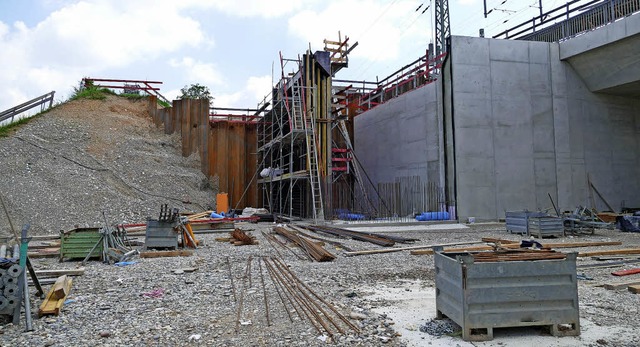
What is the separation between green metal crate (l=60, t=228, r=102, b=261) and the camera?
31.1ft

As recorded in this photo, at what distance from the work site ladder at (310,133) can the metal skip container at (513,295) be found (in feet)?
46.6

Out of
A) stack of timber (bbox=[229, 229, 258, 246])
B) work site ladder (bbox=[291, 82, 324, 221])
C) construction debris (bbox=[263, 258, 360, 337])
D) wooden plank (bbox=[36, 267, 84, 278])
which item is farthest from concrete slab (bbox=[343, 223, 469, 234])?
wooden plank (bbox=[36, 267, 84, 278])

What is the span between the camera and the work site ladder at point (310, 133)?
18781mm

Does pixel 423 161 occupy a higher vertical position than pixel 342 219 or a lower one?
higher

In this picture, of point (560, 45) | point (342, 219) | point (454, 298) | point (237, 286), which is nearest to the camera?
point (454, 298)

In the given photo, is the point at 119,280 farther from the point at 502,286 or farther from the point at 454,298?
the point at 502,286

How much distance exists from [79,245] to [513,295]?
901cm

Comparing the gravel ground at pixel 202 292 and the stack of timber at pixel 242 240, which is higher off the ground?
the stack of timber at pixel 242 240

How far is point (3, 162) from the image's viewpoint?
18.8m

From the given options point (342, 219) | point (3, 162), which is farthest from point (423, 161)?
point (3, 162)

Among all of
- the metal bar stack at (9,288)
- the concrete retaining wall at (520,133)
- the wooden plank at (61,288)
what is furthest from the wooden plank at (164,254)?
the concrete retaining wall at (520,133)

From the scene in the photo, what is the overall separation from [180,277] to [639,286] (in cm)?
716

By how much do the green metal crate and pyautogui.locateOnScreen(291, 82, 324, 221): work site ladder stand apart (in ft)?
32.6

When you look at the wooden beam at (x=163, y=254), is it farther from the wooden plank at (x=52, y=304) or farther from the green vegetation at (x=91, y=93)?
the green vegetation at (x=91, y=93)
